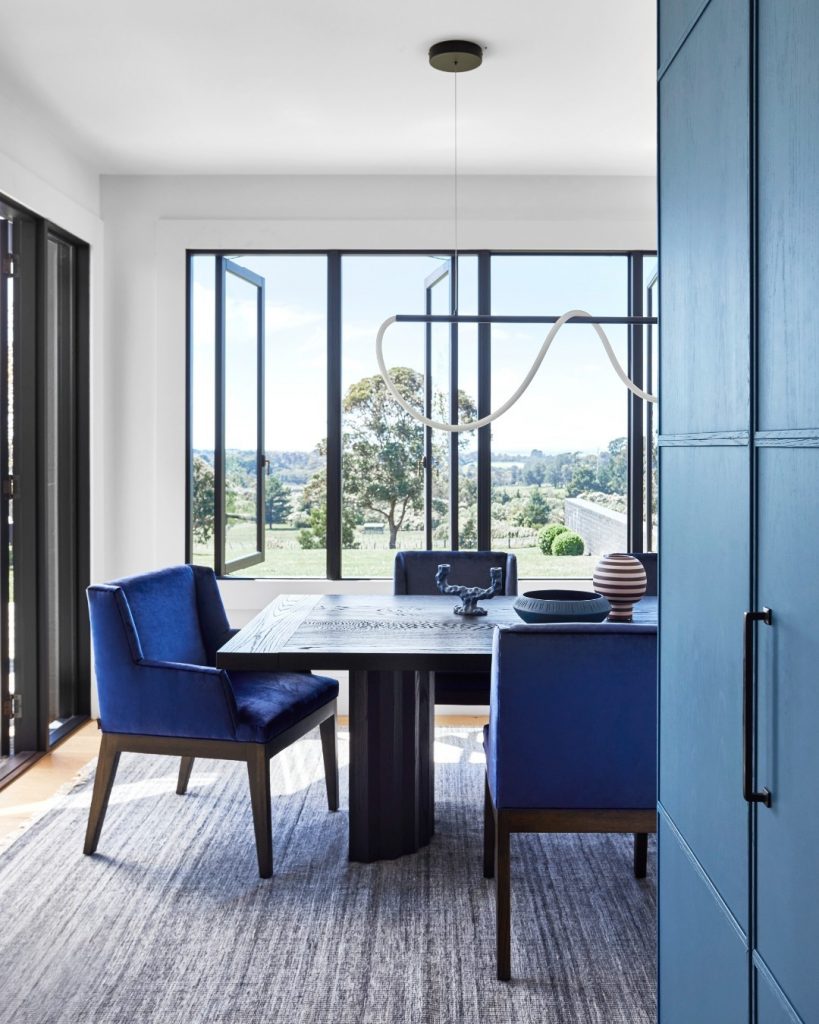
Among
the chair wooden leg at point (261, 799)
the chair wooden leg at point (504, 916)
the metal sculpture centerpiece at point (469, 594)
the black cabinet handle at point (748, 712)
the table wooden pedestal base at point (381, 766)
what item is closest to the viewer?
the black cabinet handle at point (748, 712)

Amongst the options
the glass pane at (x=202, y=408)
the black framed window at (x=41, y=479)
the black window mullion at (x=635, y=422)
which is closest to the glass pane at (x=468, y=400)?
the black window mullion at (x=635, y=422)

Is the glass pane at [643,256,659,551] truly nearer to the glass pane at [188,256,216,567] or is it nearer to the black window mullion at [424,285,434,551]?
the black window mullion at [424,285,434,551]

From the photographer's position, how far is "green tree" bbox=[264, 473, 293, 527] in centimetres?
494

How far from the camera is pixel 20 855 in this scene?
3023mm

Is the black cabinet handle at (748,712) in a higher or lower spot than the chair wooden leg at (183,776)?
higher

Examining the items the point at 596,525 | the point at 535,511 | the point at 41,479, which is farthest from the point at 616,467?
the point at 41,479

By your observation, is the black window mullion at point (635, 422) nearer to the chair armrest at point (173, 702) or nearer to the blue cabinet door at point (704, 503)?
the chair armrest at point (173, 702)

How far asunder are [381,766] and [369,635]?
0.41 m

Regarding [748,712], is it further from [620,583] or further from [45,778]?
[45,778]

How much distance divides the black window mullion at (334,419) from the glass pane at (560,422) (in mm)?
778

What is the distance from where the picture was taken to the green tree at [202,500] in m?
4.85

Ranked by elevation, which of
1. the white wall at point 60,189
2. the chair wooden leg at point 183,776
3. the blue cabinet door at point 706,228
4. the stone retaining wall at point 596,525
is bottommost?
the chair wooden leg at point 183,776

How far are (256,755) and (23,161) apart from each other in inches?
99.5

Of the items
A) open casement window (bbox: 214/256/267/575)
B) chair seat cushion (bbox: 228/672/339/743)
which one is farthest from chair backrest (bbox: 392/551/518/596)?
open casement window (bbox: 214/256/267/575)
